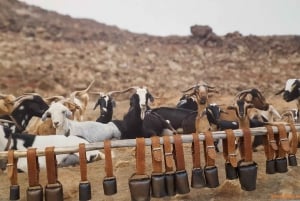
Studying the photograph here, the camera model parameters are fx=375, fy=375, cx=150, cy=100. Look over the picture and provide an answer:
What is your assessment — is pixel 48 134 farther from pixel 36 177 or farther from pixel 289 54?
pixel 289 54

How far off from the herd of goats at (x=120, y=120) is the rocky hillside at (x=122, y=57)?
0.13 m

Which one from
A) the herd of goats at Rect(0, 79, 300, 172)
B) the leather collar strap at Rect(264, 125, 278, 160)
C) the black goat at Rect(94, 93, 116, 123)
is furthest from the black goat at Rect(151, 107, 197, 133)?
the leather collar strap at Rect(264, 125, 278, 160)

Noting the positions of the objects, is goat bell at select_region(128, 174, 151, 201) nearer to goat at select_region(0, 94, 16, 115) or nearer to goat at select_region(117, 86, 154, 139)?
goat at select_region(117, 86, 154, 139)

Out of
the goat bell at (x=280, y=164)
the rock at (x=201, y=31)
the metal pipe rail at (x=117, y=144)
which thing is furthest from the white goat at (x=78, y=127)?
the goat bell at (x=280, y=164)

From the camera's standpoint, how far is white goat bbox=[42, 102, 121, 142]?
409cm

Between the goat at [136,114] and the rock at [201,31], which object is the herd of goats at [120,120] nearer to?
the goat at [136,114]

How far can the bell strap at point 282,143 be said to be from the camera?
10.9ft

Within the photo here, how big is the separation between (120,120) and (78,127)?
1.60 ft

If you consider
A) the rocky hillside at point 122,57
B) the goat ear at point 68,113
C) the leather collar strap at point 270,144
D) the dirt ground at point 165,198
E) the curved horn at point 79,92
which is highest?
the rocky hillside at point 122,57

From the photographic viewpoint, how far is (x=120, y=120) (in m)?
4.36

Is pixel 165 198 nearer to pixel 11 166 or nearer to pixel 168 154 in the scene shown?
pixel 168 154

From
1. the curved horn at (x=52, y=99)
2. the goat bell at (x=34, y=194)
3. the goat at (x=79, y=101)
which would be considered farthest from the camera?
the goat at (x=79, y=101)

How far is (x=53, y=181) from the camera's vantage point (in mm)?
2945

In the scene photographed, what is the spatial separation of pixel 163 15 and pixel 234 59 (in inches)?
43.8
